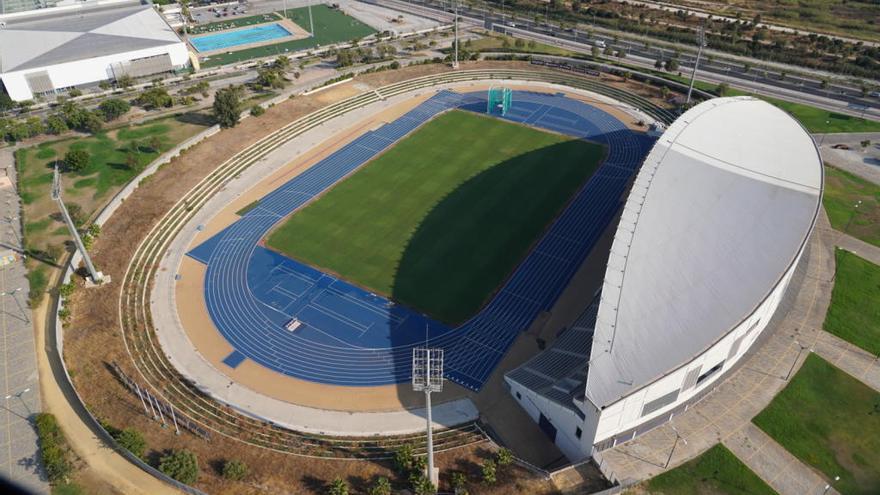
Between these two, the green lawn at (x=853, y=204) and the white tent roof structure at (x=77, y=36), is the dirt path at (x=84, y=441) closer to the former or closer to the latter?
the white tent roof structure at (x=77, y=36)

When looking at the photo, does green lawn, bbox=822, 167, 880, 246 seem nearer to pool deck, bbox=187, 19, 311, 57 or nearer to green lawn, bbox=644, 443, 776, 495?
green lawn, bbox=644, 443, 776, 495

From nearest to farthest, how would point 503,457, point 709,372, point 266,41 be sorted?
point 503,457, point 709,372, point 266,41

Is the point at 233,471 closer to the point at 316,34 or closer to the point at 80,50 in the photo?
the point at 80,50

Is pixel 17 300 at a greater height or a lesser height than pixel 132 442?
greater

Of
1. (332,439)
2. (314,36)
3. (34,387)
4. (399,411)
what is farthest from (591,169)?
(314,36)

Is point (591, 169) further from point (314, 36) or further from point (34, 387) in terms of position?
point (314, 36)

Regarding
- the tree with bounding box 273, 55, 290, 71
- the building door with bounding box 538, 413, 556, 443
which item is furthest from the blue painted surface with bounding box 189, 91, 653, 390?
the tree with bounding box 273, 55, 290, 71

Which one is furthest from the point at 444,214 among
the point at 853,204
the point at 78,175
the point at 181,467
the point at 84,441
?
the point at 853,204

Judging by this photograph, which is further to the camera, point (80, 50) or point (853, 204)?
point (80, 50)
